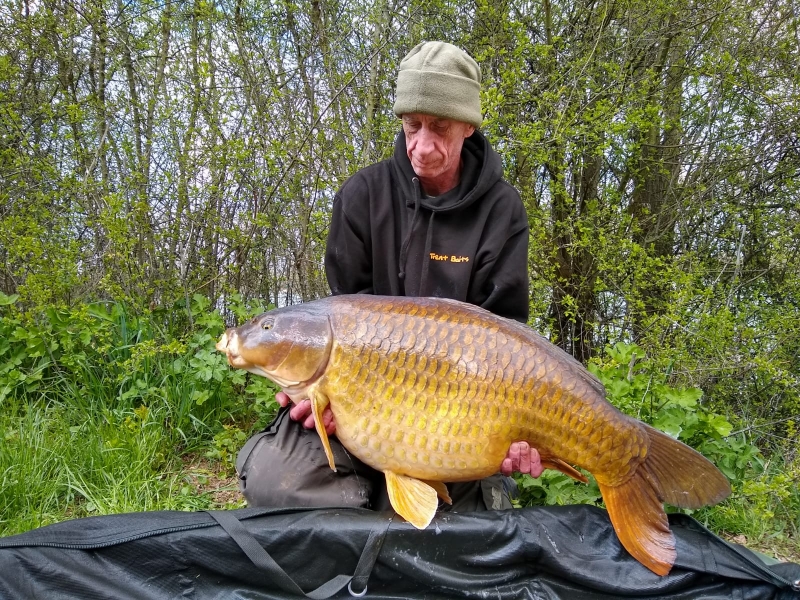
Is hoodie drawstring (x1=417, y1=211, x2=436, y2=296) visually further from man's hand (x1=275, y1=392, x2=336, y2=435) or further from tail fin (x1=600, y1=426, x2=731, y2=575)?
tail fin (x1=600, y1=426, x2=731, y2=575)

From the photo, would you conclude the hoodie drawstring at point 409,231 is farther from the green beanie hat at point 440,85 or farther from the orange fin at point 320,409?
the orange fin at point 320,409

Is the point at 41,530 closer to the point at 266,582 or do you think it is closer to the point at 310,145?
the point at 266,582

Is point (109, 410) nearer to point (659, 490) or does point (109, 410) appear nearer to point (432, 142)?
point (432, 142)

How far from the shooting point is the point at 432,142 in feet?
5.40

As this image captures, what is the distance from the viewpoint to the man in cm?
155

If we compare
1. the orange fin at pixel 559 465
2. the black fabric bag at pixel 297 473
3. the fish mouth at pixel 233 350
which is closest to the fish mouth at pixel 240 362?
the fish mouth at pixel 233 350

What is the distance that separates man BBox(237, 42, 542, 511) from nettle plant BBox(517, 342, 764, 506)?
0.73 feet

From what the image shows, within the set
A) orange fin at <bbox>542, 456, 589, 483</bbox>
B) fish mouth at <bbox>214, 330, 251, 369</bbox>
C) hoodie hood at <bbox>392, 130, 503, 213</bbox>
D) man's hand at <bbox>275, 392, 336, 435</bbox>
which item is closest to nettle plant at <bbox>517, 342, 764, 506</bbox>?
orange fin at <bbox>542, 456, 589, 483</bbox>

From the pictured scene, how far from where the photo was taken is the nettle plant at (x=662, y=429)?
186 cm

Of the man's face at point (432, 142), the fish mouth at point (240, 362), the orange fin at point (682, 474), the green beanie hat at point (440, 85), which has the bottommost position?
the orange fin at point (682, 474)

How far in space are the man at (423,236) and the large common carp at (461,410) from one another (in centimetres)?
22

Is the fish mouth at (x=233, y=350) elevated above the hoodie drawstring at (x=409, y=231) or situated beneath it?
situated beneath

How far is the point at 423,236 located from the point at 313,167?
1.40 metres

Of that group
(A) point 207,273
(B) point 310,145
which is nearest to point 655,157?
(B) point 310,145
